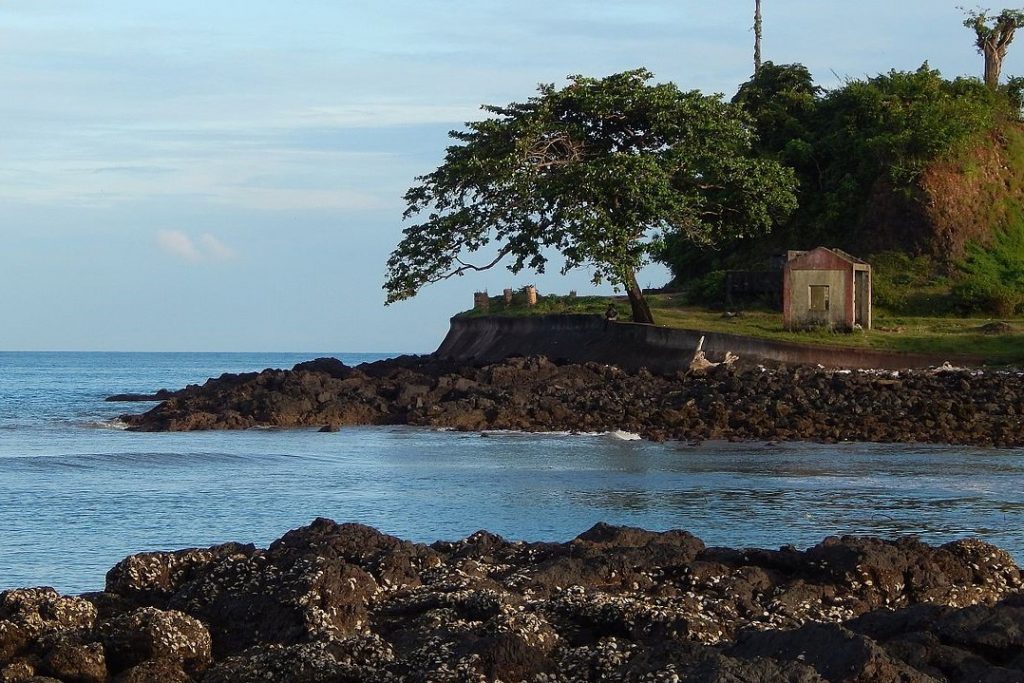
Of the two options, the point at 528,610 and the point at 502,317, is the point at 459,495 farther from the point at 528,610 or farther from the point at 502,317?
the point at 502,317

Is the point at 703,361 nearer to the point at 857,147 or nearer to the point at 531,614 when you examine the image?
the point at 857,147

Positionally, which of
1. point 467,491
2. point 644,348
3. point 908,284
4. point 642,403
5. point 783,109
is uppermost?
point 783,109

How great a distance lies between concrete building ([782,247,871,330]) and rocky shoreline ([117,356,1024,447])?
14.3 feet

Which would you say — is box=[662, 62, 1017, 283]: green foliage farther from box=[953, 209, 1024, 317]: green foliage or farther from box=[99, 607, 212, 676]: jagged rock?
box=[99, 607, 212, 676]: jagged rock

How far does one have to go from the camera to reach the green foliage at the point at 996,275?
41.9 meters

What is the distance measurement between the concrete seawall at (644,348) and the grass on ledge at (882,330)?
70 centimetres

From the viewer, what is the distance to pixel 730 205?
39812mm

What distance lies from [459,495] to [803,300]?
20.9 metres

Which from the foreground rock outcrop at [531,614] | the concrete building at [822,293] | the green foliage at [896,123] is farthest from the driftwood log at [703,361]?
the foreground rock outcrop at [531,614]

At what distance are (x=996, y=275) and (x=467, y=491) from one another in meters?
29.2

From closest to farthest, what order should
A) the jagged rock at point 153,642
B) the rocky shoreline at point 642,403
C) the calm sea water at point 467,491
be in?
the jagged rock at point 153,642, the calm sea water at point 467,491, the rocky shoreline at point 642,403

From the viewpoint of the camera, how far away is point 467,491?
19750 mm

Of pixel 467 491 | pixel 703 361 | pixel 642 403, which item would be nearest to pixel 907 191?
pixel 703 361

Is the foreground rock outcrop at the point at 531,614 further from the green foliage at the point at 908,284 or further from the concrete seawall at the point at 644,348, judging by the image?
the green foliage at the point at 908,284
